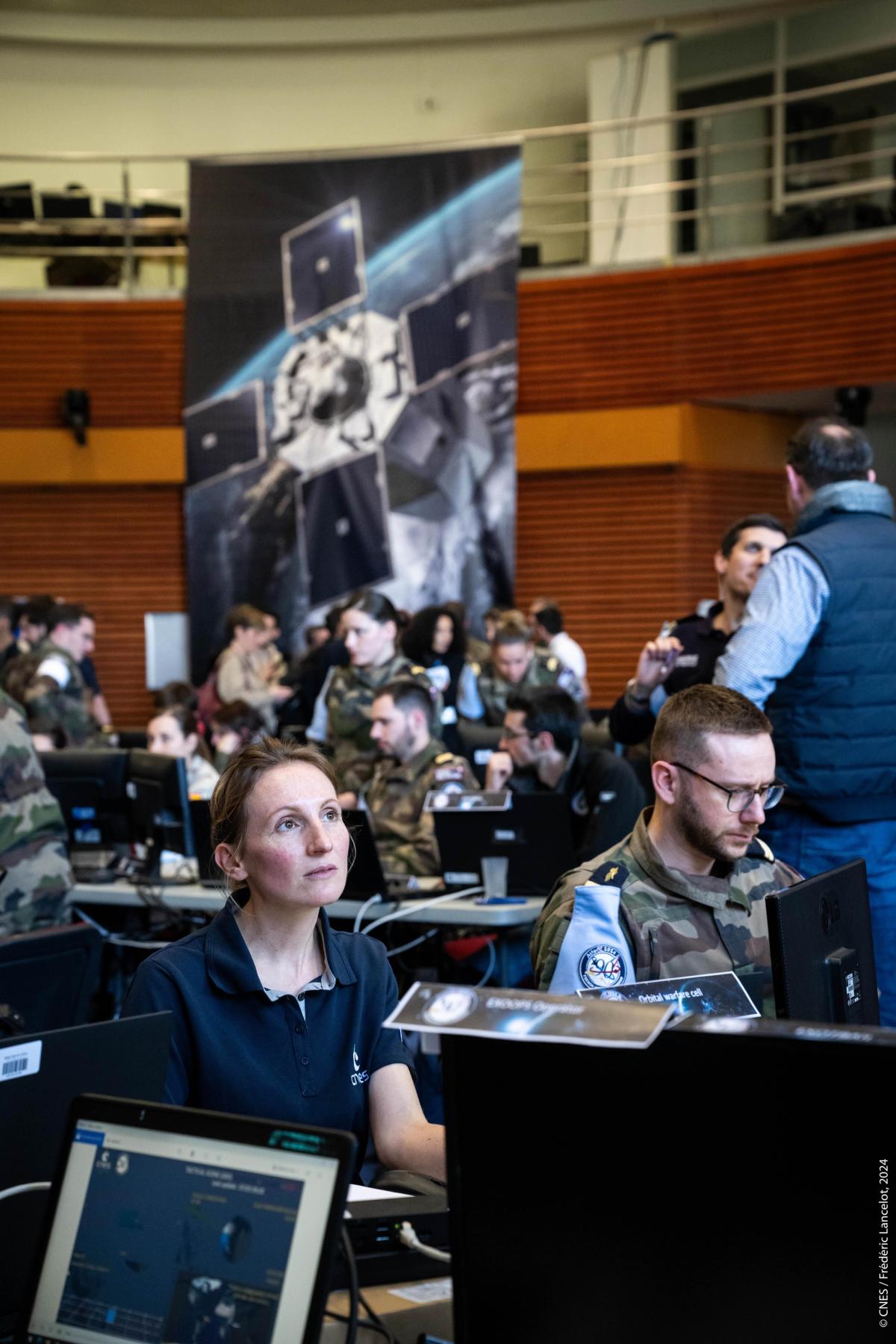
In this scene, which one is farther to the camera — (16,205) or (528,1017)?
(16,205)

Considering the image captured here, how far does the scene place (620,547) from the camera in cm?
1088

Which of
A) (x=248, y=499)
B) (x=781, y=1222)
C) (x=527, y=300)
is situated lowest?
(x=781, y=1222)

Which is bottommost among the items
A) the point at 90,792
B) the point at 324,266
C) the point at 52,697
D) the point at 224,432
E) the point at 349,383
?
the point at 90,792

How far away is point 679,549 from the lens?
10.7 meters

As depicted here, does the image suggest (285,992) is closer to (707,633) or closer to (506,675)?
(707,633)

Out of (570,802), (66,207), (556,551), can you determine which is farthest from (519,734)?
(66,207)

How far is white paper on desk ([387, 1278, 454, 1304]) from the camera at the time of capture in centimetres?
→ 166

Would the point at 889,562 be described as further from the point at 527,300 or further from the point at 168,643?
the point at 168,643

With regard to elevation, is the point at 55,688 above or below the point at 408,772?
above

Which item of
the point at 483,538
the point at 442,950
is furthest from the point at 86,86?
the point at 442,950

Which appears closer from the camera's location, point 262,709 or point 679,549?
point 262,709

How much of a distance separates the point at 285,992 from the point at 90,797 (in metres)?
3.67

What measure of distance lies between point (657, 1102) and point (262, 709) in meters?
6.90

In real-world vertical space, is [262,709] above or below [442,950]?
above
